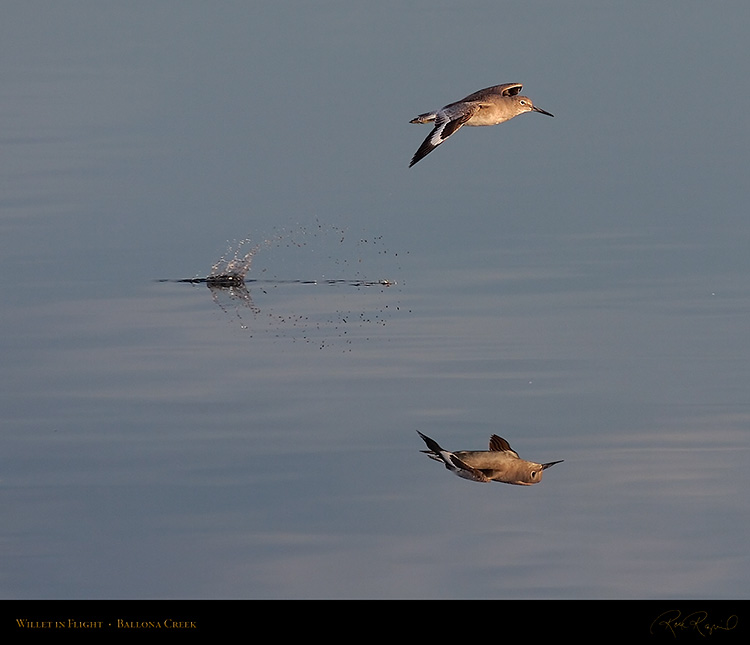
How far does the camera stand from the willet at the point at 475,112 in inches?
705

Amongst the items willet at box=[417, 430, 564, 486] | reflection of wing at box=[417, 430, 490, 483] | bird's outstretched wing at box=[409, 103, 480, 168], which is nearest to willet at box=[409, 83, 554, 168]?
bird's outstretched wing at box=[409, 103, 480, 168]

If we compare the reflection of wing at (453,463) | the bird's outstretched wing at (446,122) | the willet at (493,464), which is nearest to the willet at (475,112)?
→ the bird's outstretched wing at (446,122)

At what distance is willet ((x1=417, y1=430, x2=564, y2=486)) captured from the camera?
1365 cm

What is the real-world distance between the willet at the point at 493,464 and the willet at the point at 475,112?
4.18 metres

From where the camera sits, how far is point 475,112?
18766mm

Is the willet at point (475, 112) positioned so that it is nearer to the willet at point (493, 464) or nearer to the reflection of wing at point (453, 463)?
the reflection of wing at point (453, 463)

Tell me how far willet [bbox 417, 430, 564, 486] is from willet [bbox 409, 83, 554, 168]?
165 inches

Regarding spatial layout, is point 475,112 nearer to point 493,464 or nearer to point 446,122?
point 446,122
